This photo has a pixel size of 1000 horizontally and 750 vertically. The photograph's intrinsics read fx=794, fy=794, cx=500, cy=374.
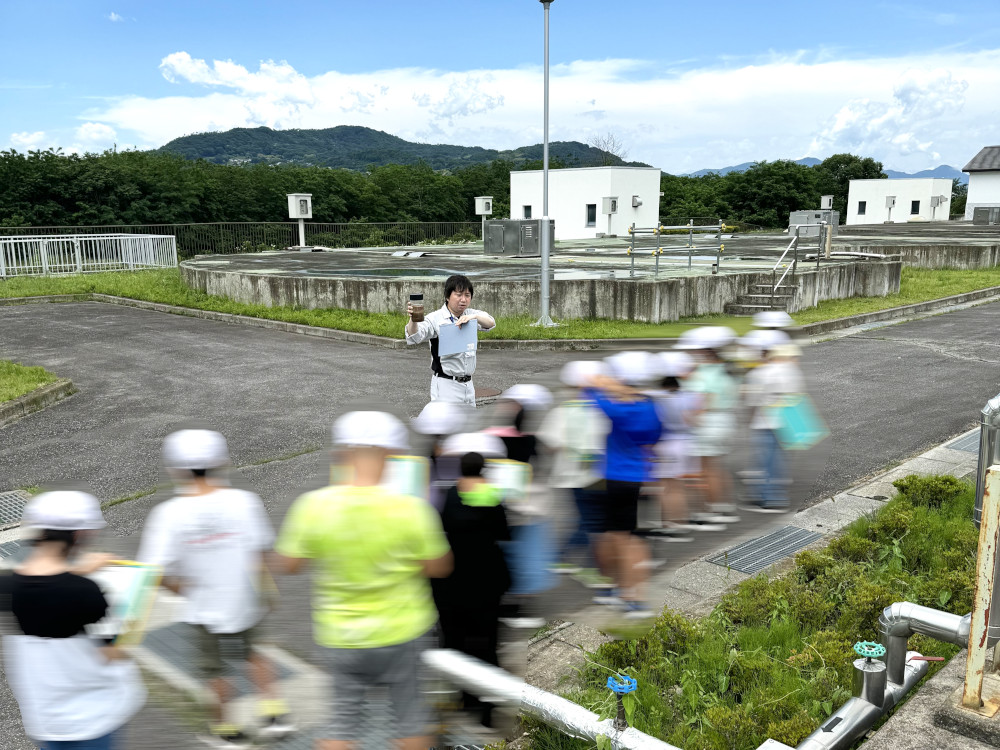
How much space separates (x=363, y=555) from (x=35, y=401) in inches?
352

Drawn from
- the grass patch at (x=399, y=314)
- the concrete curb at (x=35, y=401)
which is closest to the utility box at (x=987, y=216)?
the grass patch at (x=399, y=314)

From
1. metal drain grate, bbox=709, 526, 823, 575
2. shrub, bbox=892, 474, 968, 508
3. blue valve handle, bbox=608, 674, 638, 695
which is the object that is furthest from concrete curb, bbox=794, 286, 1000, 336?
blue valve handle, bbox=608, 674, 638, 695

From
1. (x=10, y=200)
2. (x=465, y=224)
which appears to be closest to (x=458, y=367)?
(x=10, y=200)

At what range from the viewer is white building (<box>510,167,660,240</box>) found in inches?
1538

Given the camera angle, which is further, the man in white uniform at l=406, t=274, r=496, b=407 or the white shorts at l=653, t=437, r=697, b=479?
the man in white uniform at l=406, t=274, r=496, b=407

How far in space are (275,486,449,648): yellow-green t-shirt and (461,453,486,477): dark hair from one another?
0.26m

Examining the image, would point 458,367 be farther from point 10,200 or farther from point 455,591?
point 10,200

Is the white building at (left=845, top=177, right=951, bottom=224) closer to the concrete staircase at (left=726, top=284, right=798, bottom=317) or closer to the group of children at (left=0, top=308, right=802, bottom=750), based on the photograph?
the concrete staircase at (left=726, top=284, right=798, bottom=317)

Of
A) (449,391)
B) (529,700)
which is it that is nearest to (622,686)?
(529,700)

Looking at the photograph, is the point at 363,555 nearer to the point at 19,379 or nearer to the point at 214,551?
the point at 214,551

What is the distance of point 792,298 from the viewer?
55.9 feet

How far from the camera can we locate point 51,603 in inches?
104

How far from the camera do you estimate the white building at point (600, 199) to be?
128ft

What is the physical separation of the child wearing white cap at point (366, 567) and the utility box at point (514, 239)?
76.8ft
